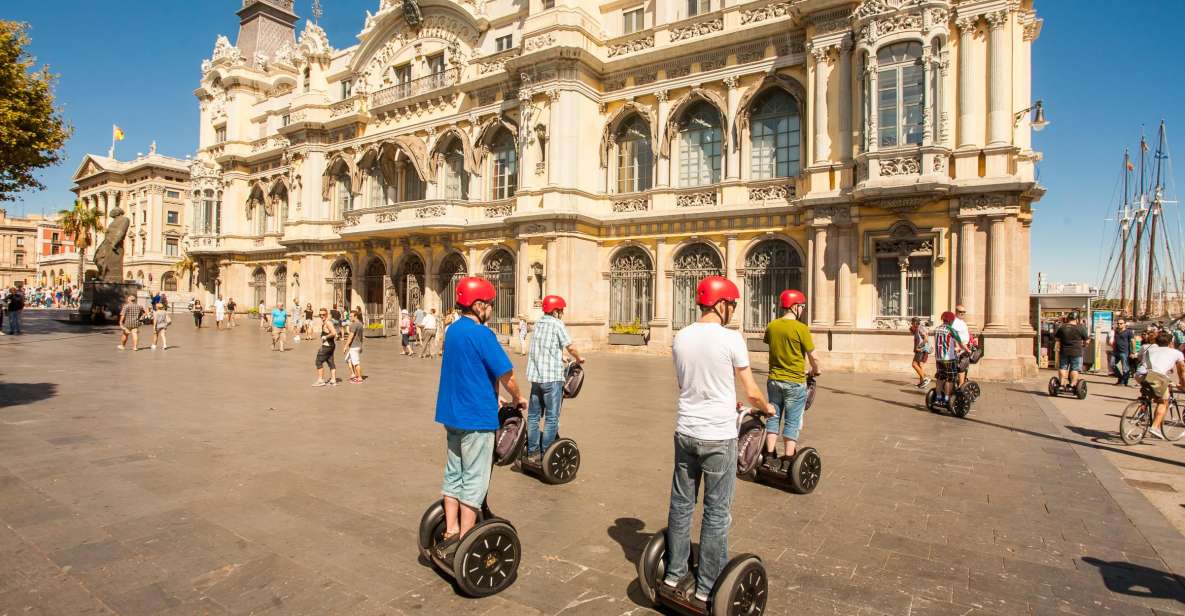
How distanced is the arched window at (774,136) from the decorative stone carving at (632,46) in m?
4.83

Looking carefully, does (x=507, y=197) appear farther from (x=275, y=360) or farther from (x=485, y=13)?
(x=275, y=360)

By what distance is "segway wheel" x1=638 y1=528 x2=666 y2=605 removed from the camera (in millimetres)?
3517

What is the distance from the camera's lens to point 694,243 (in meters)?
21.2

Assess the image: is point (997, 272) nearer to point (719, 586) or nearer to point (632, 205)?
point (632, 205)

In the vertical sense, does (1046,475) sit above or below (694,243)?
below

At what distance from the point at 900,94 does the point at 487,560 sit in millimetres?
17659

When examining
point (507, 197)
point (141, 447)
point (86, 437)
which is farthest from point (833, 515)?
point (507, 197)

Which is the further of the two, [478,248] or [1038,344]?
[478,248]

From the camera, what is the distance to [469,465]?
12.7 feet

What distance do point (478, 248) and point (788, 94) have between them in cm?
1358

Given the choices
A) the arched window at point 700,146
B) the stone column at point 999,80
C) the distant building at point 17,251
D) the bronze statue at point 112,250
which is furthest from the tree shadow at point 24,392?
the distant building at point 17,251

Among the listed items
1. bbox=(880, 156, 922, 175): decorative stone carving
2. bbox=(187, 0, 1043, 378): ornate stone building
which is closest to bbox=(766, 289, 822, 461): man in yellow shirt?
bbox=(187, 0, 1043, 378): ornate stone building

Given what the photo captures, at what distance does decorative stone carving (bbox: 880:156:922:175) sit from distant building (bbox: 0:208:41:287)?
385 feet

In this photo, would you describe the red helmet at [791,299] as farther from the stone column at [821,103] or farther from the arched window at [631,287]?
the arched window at [631,287]
